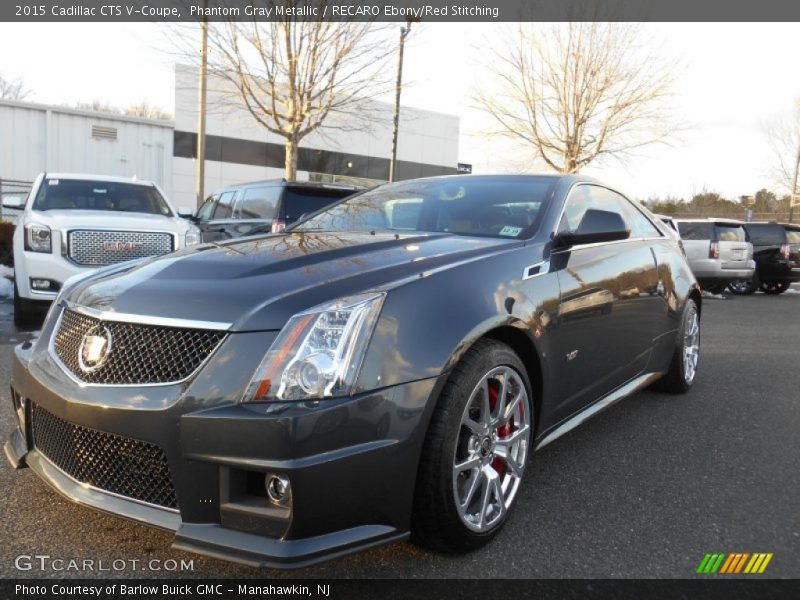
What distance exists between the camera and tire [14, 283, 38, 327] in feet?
21.5

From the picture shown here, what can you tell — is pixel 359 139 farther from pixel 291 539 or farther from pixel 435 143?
pixel 291 539

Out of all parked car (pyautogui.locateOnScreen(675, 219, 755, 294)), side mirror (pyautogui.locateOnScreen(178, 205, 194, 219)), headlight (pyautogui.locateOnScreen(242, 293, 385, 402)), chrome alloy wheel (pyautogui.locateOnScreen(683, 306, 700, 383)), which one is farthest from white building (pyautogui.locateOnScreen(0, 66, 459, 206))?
headlight (pyautogui.locateOnScreen(242, 293, 385, 402))

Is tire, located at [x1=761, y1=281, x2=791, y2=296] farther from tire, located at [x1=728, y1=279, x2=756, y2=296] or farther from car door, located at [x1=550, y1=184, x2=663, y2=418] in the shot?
car door, located at [x1=550, y1=184, x2=663, y2=418]

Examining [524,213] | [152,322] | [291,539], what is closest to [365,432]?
[291,539]

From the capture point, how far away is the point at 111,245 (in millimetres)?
6617

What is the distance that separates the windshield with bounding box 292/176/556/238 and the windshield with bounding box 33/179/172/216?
477cm

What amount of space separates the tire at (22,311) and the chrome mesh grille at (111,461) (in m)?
4.91

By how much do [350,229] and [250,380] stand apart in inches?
65.9

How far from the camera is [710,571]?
7.80 ft

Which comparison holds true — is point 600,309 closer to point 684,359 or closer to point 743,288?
point 684,359

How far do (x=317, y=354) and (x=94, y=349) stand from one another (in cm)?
80

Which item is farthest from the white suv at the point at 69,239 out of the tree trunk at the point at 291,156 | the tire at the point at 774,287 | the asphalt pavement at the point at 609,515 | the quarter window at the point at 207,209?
the tire at the point at 774,287

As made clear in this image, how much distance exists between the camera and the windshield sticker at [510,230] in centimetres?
310

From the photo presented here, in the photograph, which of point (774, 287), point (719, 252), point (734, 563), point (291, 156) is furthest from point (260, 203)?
point (774, 287)
